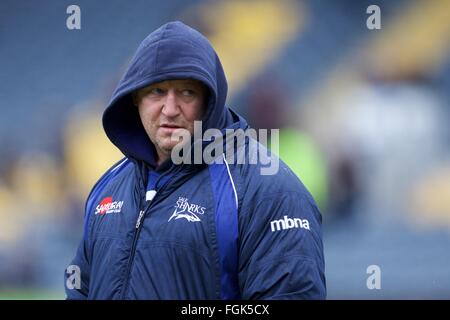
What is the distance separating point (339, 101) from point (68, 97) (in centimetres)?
169

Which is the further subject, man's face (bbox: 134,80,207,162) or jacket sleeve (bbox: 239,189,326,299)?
man's face (bbox: 134,80,207,162)

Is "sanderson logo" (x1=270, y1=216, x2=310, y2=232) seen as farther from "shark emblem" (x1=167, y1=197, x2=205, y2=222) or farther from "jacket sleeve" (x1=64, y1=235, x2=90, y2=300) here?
"jacket sleeve" (x1=64, y1=235, x2=90, y2=300)

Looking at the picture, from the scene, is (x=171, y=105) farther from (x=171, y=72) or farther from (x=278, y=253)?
(x=278, y=253)

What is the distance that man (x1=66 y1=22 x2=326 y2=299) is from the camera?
7.29 feet

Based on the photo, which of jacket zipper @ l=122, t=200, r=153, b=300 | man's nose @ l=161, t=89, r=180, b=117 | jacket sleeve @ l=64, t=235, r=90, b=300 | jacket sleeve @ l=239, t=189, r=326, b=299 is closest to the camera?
jacket sleeve @ l=239, t=189, r=326, b=299

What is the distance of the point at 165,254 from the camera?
2.26 meters

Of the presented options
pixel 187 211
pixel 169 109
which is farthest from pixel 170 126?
pixel 187 211

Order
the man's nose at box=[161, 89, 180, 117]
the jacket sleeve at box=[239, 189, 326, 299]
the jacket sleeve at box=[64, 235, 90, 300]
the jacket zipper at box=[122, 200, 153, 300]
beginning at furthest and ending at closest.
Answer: the jacket sleeve at box=[64, 235, 90, 300] < the man's nose at box=[161, 89, 180, 117] < the jacket zipper at box=[122, 200, 153, 300] < the jacket sleeve at box=[239, 189, 326, 299]

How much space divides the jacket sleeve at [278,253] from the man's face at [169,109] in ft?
1.22

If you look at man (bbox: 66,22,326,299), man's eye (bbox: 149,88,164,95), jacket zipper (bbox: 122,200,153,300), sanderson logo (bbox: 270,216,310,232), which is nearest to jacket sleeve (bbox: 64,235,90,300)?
man (bbox: 66,22,326,299)

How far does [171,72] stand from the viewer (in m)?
2.44

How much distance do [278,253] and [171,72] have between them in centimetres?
63

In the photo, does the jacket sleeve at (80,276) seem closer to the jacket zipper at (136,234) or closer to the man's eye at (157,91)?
the jacket zipper at (136,234)
